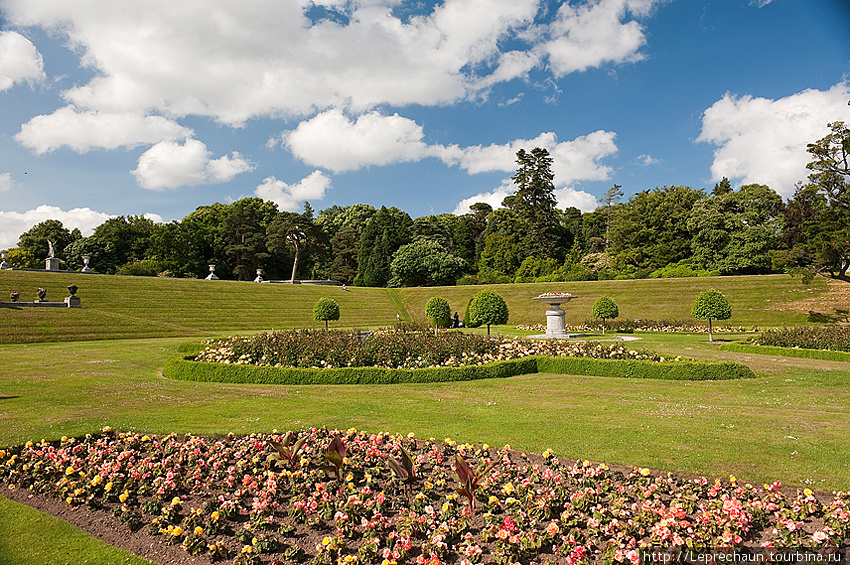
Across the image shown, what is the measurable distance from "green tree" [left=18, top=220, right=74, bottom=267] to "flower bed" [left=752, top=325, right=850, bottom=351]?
207 ft

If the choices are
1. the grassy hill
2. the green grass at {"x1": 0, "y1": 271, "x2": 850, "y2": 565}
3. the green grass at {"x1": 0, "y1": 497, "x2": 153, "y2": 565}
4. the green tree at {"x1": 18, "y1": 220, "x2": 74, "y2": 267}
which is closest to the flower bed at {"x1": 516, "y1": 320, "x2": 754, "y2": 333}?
the grassy hill

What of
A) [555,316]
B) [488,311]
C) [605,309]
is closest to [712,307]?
[605,309]

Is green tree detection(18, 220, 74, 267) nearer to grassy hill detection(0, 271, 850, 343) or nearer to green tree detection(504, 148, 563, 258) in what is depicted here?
grassy hill detection(0, 271, 850, 343)

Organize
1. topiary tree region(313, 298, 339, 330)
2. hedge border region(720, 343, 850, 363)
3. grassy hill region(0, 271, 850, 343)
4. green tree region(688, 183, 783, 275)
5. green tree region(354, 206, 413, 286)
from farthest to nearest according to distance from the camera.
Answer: green tree region(354, 206, 413, 286), green tree region(688, 183, 783, 275), grassy hill region(0, 271, 850, 343), topiary tree region(313, 298, 339, 330), hedge border region(720, 343, 850, 363)

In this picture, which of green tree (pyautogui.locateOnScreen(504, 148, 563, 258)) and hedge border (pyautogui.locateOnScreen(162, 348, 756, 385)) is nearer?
hedge border (pyautogui.locateOnScreen(162, 348, 756, 385))

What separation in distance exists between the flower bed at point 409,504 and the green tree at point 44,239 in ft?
200

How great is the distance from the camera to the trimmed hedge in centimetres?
1026

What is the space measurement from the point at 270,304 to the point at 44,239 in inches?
1476

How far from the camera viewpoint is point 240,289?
36.2m

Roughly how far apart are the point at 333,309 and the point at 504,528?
18333 mm

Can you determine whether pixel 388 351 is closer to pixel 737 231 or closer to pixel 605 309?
pixel 605 309

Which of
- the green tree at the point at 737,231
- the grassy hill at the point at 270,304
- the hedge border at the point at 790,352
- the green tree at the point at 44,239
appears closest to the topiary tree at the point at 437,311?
the hedge border at the point at 790,352

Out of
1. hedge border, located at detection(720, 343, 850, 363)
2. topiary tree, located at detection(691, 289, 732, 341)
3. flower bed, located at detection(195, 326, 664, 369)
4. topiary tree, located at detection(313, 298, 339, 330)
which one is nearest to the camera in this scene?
flower bed, located at detection(195, 326, 664, 369)

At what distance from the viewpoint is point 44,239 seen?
2087 inches
